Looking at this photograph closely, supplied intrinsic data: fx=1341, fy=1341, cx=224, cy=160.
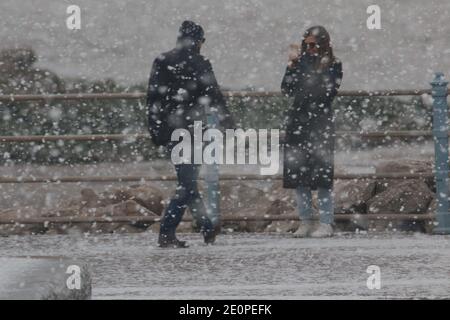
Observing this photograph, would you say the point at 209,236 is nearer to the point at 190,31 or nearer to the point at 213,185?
the point at 213,185

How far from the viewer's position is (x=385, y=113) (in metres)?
36.2

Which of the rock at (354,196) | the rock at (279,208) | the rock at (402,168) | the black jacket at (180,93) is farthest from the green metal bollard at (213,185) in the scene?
the rock at (279,208)

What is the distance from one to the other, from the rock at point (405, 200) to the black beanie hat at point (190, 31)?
12.4ft

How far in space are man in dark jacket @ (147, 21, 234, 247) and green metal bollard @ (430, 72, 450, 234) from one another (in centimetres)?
236

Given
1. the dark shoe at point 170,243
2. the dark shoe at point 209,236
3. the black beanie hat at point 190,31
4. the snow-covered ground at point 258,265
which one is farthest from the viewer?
the dark shoe at point 209,236

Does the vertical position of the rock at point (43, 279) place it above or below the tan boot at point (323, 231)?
above

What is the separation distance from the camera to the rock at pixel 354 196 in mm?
12578

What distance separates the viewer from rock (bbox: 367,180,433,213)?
12148 millimetres

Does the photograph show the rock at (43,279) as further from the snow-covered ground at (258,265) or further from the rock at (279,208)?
the rock at (279,208)

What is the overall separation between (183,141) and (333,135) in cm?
176

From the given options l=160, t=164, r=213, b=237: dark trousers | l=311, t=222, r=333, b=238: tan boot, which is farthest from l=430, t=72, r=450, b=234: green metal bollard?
l=160, t=164, r=213, b=237: dark trousers

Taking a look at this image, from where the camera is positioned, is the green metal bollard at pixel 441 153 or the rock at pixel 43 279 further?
the green metal bollard at pixel 441 153
